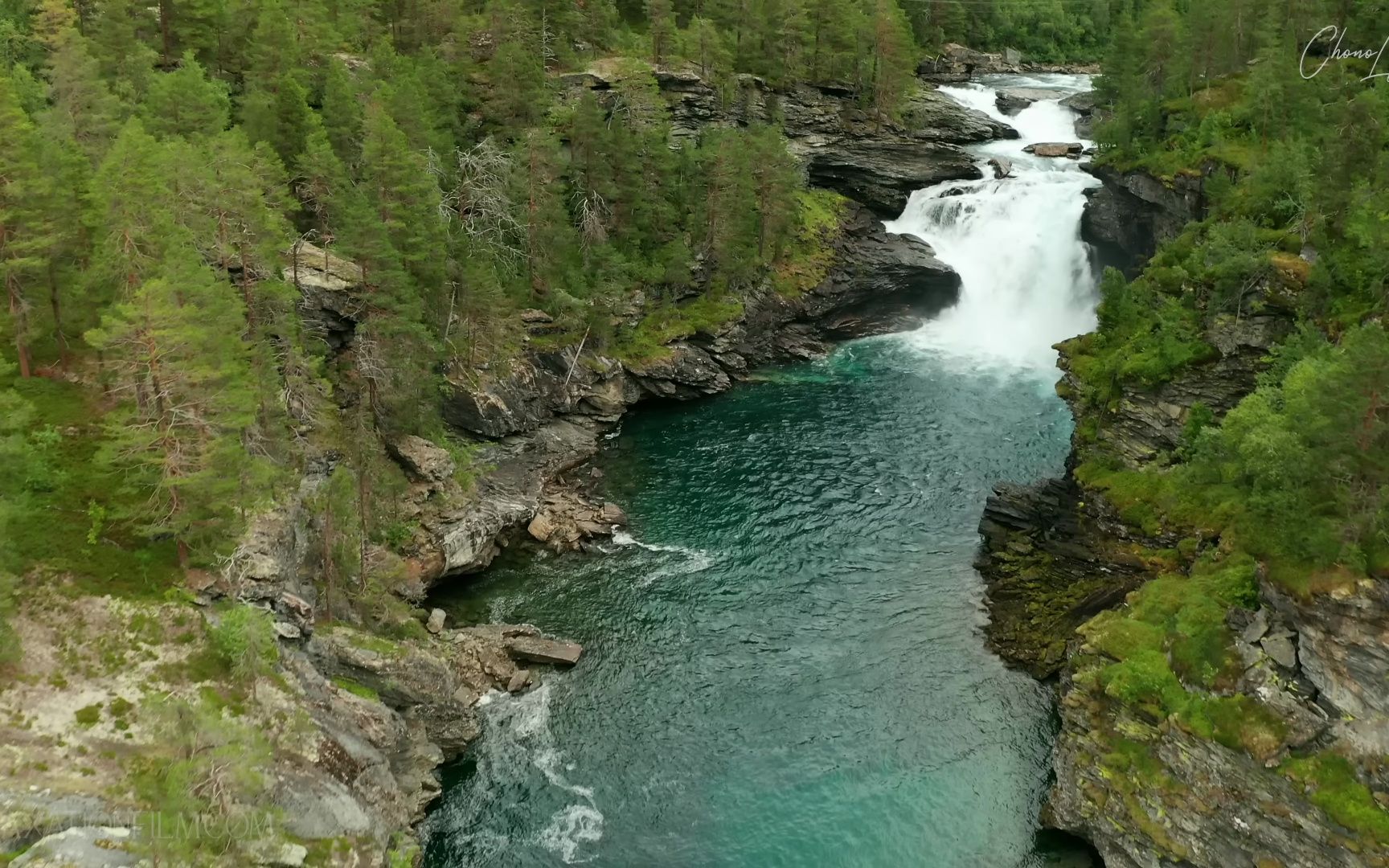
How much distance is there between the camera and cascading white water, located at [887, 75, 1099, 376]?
76.8m

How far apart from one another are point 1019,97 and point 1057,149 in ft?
55.1

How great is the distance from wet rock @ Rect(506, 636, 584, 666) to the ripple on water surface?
680 mm

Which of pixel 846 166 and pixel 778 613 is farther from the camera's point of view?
pixel 846 166

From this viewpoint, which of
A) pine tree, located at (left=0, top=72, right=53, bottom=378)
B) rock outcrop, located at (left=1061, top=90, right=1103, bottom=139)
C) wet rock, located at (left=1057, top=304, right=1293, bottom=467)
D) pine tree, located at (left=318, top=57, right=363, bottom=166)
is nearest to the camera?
pine tree, located at (left=0, top=72, right=53, bottom=378)

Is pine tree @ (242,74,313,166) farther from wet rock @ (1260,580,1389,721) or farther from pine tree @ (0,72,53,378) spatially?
wet rock @ (1260,580,1389,721)

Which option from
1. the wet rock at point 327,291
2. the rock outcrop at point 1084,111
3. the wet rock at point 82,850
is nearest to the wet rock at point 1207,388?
the wet rock at point 327,291

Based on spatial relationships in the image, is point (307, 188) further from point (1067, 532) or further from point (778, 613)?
point (1067, 532)

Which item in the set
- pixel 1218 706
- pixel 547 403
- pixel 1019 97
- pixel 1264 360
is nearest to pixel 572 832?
pixel 1218 706

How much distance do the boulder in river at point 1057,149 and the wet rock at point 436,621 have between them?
7166cm

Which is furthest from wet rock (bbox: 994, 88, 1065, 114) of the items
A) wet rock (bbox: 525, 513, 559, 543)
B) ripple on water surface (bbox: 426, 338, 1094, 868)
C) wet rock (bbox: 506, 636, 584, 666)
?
wet rock (bbox: 506, 636, 584, 666)

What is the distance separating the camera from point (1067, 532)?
47531 mm

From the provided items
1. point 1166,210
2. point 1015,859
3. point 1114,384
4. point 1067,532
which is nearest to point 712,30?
point 1166,210

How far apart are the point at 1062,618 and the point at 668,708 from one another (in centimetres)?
1838

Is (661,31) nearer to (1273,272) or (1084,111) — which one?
(1084,111)
